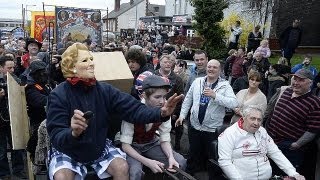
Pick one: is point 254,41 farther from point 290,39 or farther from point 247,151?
point 247,151

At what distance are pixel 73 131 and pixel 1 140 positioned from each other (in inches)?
121

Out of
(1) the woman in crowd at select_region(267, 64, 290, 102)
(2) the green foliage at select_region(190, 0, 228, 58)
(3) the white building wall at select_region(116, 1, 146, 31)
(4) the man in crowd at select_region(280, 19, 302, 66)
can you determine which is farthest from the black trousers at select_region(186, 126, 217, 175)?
(3) the white building wall at select_region(116, 1, 146, 31)

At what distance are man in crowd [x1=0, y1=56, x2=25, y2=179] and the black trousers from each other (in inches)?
96.8

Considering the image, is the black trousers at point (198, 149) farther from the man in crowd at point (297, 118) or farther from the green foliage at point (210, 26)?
the green foliage at point (210, 26)

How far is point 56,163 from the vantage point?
2.99 meters

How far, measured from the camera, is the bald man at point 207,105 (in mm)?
4699

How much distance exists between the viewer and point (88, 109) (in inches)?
121

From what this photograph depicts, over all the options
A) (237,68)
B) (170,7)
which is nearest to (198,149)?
(237,68)

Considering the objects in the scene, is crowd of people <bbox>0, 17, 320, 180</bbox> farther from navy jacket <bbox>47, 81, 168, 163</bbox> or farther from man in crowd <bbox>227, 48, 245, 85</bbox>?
man in crowd <bbox>227, 48, 245, 85</bbox>

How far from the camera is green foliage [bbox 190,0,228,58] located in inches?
678

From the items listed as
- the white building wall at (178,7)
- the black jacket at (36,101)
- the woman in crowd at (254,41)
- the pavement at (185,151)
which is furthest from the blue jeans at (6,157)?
the white building wall at (178,7)

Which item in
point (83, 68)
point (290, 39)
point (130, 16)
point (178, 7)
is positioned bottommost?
point (83, 68)

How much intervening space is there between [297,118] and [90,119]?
2.50m

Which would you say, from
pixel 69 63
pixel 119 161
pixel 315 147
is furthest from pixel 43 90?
pixel 315 147
